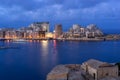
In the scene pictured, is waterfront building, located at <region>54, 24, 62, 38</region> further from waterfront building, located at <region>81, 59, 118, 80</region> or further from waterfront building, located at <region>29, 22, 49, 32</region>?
waterfront building, located at <region>81, 59, 118, 80</region>

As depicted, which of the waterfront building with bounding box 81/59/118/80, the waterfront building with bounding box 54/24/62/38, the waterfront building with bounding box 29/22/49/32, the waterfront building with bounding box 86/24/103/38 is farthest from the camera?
the waterfront building with bounding box 29/22/49/32

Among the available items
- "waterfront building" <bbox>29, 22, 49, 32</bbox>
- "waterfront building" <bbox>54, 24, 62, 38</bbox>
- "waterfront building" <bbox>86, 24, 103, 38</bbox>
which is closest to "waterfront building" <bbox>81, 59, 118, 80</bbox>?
"waterfront building" <bbox>86, 24, 103, 38</bbox>

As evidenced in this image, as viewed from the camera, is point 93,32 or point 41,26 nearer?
point 93,32

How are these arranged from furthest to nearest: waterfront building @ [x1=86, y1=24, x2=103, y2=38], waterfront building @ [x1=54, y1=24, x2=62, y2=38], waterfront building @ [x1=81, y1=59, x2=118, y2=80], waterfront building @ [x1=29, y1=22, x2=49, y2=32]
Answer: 1. waterfront building @ [x1=29, y1=22, x2=49, y2=32]
2. waterfront building @ [x1=54, y1=24, x2=62, y2=38]
3. waterfront building @ [x1=86, y1=24, x2=103, y2=38]
4. waterfront building @ [x1=81, y1=59, x2=118, y2=80]

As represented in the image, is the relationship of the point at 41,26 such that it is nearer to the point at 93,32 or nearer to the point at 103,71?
the point at 93,32

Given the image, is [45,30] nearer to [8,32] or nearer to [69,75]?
[8,32]

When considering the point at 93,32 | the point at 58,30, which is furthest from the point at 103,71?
the point at 58,30

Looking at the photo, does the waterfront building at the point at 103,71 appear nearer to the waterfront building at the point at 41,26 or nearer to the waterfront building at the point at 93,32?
the waterfront building at the point at 93,32

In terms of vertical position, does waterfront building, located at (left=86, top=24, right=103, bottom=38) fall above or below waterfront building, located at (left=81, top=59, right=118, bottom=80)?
above

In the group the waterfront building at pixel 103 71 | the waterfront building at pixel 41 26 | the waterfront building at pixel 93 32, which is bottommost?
the waterfront building at pixel 103 71

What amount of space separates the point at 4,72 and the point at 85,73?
7.24 meters

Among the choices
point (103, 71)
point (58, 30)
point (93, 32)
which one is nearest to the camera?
point (103, 71)

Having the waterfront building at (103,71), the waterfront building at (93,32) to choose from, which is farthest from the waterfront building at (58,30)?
the waterfront building at (103,71)

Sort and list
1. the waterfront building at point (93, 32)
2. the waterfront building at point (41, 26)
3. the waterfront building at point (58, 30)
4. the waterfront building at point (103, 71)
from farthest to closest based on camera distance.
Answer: the waterfront building at point (41, 26) < the waterfront building at point (58, 30) < the waterfront building at point (93, 32) < the waterfront building at point (103, 71)
